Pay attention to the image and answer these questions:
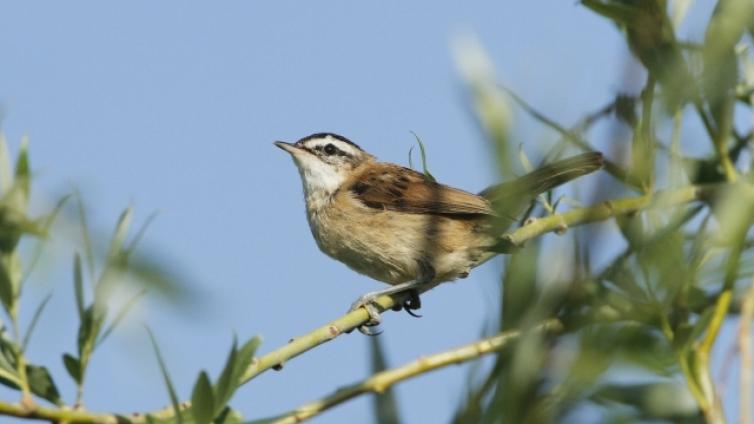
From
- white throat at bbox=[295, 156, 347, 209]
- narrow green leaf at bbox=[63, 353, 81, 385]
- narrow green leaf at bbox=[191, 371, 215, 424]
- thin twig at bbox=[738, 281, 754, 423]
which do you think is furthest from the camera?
white throat at bbox=[295, 156, 347, 209]

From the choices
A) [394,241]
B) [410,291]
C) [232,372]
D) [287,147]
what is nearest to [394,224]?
[394,241]

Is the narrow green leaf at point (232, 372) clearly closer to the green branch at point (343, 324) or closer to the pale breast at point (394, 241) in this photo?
the green branch at point (343, 324)

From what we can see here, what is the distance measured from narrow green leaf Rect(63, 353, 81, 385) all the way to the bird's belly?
4.01m

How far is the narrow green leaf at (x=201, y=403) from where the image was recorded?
1.30m

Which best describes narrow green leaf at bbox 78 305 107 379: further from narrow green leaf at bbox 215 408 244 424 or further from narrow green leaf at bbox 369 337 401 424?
narrow green leaf at bbox 369 337 401 424

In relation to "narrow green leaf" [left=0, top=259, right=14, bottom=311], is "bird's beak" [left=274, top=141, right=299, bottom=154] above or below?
above

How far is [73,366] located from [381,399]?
1.72 ft

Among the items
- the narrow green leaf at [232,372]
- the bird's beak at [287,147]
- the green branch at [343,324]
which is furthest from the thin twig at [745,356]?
the bird's beak at [287,147]

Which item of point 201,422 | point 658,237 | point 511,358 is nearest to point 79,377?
point 201,422

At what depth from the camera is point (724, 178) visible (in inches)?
99.8

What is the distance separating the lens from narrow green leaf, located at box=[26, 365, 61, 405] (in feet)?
4.76

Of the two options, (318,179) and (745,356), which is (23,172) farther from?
(318,179)

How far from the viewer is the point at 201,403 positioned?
1.30 m

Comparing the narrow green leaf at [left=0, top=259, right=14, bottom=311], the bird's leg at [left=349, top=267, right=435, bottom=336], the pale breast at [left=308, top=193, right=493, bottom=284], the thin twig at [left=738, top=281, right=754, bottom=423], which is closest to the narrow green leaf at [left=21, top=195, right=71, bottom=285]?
the narrow green leaf at [left=0, top=259, right=14, bottom=311]
